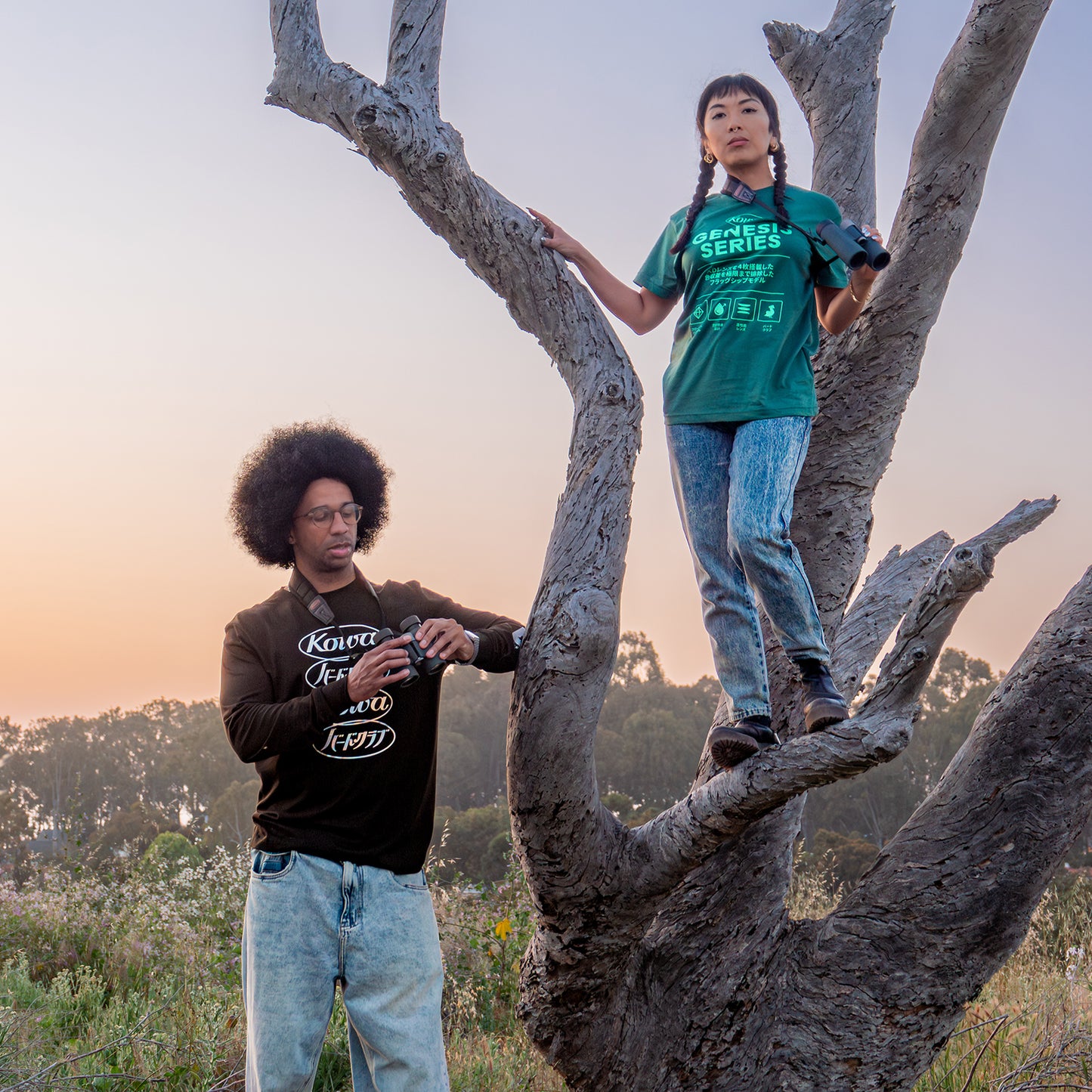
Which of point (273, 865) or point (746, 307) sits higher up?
point (746, 307)

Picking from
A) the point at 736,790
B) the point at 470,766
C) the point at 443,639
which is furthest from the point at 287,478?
the point at 470,766

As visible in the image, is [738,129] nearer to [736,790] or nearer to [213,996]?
[736,790]

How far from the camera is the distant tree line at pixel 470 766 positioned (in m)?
20.7

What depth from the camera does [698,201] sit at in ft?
11.1

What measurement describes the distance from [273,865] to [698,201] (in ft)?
7.78

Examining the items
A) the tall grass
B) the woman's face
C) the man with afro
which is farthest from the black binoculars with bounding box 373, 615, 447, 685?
the tall grass

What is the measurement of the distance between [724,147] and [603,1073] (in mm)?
2933

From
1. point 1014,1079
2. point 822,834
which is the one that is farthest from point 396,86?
point 822,834

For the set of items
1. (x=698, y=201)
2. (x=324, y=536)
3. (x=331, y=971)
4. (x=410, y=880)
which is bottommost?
(x=331, y=971)

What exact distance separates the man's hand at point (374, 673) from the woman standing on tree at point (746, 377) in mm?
905

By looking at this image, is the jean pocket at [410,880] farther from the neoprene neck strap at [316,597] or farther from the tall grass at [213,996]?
the tall grass at [213,996]

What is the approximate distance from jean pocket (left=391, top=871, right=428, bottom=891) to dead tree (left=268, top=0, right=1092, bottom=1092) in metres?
0.34

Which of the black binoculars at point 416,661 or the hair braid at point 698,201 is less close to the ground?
the hair braid at point 698,201

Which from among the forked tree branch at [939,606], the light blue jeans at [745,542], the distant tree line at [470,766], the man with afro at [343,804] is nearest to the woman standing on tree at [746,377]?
the light blue jeans at [745,542]
